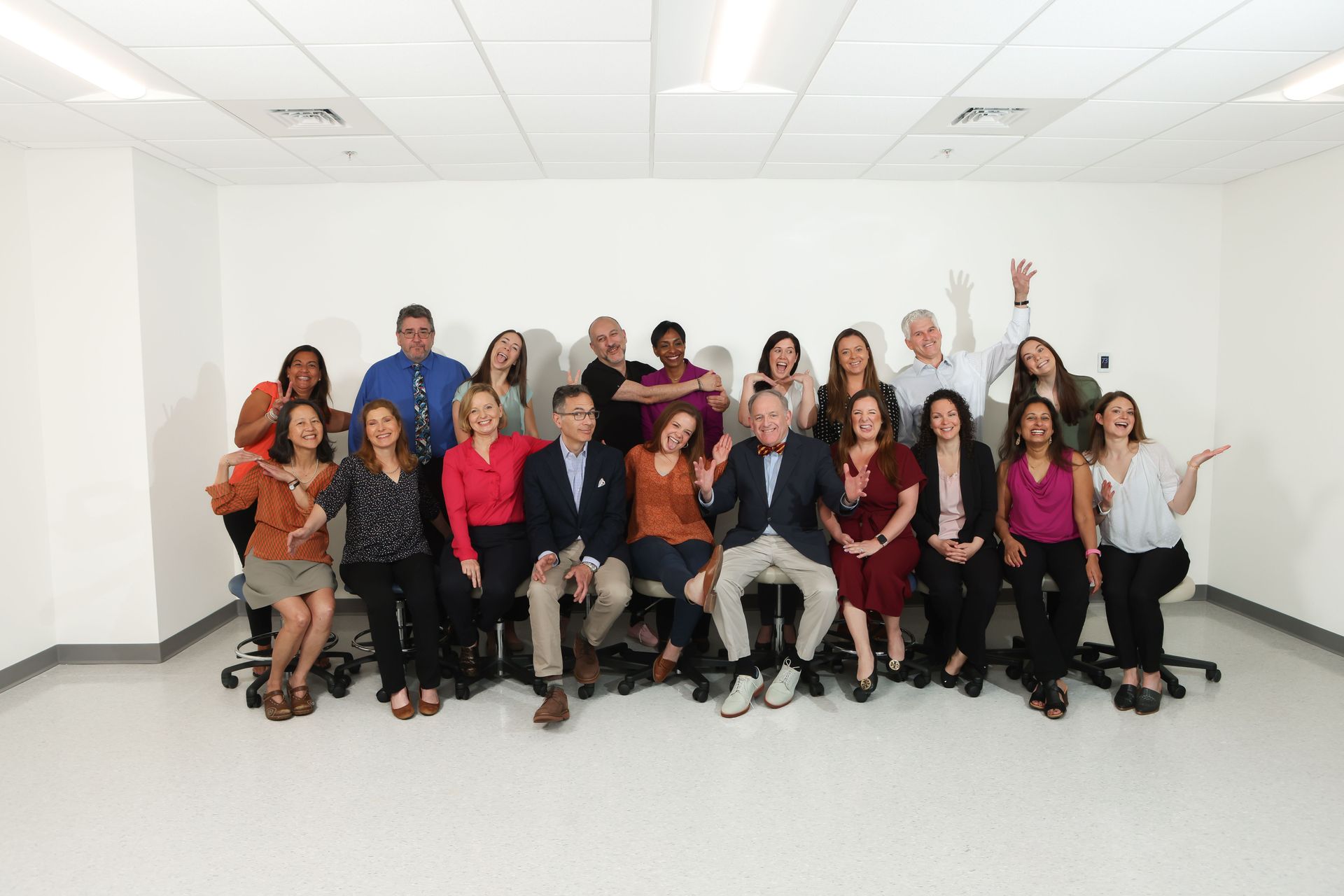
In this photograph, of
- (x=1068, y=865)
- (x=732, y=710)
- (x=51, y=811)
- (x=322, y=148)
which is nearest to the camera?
(x=1068, y=865)

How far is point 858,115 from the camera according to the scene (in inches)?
164

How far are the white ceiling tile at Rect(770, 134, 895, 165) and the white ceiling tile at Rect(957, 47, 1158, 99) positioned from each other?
79 cm

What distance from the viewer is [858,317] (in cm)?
559

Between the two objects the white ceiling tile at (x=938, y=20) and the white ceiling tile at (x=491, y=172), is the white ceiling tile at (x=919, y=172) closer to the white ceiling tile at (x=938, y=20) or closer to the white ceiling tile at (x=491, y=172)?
the white ceiling tile at (x=938, y=20)

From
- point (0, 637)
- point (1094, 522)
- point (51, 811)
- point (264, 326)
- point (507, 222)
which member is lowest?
point (51, 811)

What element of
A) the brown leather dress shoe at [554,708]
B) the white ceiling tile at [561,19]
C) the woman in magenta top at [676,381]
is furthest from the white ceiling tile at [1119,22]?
the brown leather dress shoe at [554,708]

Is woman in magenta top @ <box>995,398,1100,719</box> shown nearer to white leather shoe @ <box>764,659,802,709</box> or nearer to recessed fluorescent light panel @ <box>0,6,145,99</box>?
white leather shoe @ <box>764,659,802,709</box>

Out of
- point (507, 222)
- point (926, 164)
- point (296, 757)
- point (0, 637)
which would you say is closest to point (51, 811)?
point (296, 757)

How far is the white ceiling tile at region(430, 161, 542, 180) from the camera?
5.08m

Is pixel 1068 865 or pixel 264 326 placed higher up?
pixel 264 326

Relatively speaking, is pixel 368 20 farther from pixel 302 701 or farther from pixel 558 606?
pixel 302 701

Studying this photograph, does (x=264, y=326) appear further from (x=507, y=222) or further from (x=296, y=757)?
(x=296, y=757)

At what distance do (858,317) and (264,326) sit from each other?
393 cm

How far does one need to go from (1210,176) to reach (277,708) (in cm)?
621
